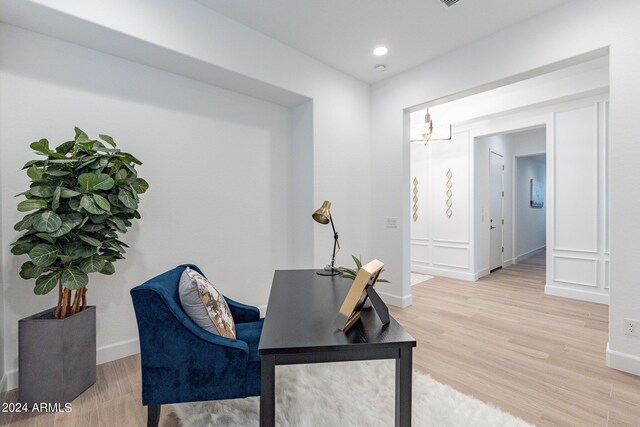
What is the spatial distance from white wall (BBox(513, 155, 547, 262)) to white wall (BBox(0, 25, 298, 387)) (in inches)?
222

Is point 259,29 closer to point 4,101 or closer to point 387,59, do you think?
point 387,59

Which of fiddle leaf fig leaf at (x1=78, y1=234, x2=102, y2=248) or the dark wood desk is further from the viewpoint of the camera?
fiddle leaf fig leaf at (x1=78, y1=234, x2=102, y2=248)

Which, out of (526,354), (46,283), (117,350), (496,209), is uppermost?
(496,209)

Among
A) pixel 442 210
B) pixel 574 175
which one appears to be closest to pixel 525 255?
pixel 442 210

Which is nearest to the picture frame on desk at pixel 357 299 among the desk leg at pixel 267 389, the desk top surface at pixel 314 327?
the desk top surface at pixel 314 327

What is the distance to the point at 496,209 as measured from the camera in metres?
5.79

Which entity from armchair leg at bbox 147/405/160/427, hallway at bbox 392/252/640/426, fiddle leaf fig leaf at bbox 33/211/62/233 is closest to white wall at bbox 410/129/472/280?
hallway at bbox 392/252/640/426

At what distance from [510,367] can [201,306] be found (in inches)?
91.5

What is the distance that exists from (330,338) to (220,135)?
251 centimetres

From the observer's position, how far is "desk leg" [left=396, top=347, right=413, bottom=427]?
109 centimetres

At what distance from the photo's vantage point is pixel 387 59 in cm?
335

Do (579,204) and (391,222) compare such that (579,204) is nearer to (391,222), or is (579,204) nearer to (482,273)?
(482,273)

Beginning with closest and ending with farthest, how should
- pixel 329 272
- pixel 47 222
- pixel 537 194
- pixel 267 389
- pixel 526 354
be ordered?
pixel 267 389 → pixel 47 222 → pixel 329 272 → pixel 526 354 → pixel 537 194

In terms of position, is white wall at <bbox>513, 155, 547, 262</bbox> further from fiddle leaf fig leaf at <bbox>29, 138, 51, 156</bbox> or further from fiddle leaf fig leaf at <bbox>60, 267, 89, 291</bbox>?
fiddle leaf fig leaf at <bbox>29, 138, 51, 156</bbox>
